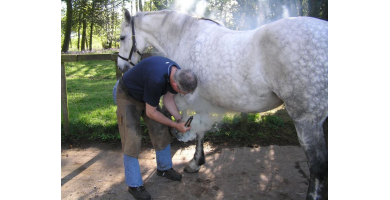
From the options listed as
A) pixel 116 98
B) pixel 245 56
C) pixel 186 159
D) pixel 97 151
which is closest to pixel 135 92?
pixel 116 98

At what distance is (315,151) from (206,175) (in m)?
1.45

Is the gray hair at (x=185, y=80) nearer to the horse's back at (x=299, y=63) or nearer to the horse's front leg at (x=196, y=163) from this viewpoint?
the horse's back at (x=299, y=63)

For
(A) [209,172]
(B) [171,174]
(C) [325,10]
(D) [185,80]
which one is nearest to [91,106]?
(B) [171,174]

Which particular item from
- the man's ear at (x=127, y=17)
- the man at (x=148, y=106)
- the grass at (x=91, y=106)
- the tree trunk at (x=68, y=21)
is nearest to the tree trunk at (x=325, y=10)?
the man at (x=148, y=106)

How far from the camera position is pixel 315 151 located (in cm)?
217

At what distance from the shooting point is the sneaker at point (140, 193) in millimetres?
2678

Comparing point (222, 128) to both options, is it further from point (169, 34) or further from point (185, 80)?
point (185, 80)

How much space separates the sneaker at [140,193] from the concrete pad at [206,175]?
0.10 metres

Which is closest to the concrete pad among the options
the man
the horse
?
the man

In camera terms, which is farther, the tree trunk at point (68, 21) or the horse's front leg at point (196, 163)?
the tree trunk at point (68, 21)

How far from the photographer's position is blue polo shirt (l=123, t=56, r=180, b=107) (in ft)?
7.74

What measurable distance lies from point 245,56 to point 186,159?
1964 millimetres

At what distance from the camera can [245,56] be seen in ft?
7.39

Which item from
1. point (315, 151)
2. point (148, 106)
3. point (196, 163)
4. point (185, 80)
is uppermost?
point (185, 80)
